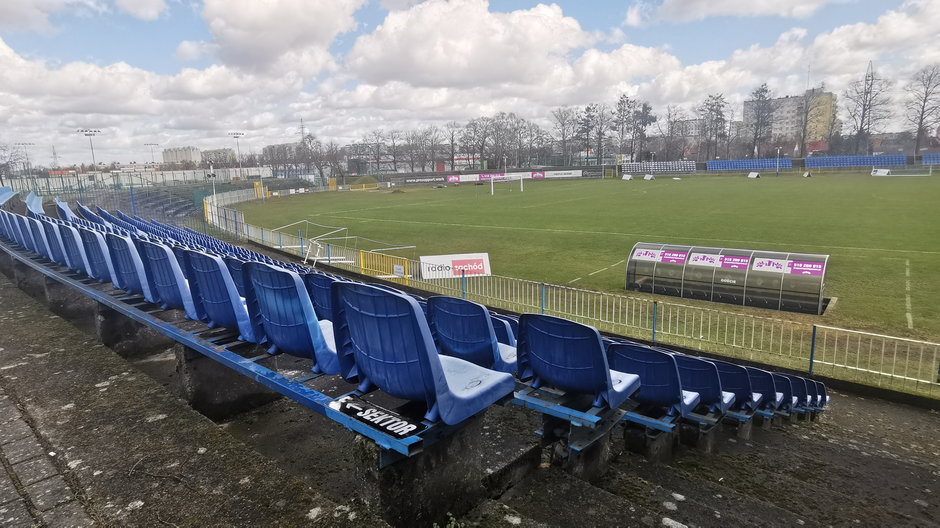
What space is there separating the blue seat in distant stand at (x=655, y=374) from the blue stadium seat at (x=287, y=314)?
2.97 m

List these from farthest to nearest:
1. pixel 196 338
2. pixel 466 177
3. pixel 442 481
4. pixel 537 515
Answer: pixel 466 177 < pixel 196 338 < pixel 537 515 < pixel 442 481

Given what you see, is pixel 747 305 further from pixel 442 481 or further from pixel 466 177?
pixel 466 177

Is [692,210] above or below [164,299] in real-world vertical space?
below

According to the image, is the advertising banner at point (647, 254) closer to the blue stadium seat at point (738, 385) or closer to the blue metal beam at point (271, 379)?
the blue stadium seat at point (738, 385)

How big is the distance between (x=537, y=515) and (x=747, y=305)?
1284 centimetres

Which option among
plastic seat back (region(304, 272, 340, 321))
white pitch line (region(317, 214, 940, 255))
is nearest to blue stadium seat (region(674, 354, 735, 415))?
plastic seat back (region(304, 272, 340, 321))

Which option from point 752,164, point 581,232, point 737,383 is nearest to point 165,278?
point 737,383

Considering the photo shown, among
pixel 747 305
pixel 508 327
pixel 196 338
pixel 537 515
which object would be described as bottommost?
pixel 747 305

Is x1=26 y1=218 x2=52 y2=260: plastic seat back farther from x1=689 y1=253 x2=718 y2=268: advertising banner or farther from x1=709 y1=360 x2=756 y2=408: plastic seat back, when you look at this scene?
x1=689 y1=253 x2=718 y2=268: advertising banner

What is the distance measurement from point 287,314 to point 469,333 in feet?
5.04

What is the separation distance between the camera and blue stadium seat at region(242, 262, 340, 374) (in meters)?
3.47

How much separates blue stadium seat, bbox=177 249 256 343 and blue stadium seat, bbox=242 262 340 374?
Answer: 238mm

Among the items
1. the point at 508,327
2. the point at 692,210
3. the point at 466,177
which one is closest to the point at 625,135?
the point at 466,177

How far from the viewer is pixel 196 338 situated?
4.25m
